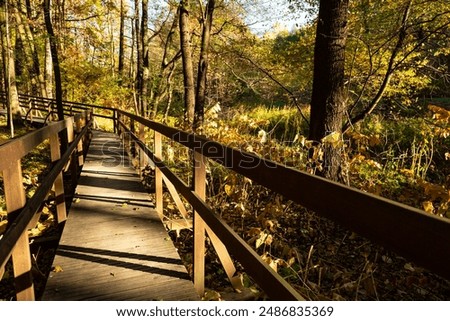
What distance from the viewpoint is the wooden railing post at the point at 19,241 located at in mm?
2125

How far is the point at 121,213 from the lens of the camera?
4453 millimetres

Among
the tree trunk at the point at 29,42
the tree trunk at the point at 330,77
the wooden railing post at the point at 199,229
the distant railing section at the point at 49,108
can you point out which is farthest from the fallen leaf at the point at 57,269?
the tree trunk at the point at 29,42

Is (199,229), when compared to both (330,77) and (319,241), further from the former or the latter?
(330,77)

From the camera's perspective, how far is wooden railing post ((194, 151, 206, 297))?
267 centimetres

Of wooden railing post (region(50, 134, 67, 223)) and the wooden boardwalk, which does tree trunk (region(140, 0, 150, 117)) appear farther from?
wooden railing post (region(50, 134, 67, 223))

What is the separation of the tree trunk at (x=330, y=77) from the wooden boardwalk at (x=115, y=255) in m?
2.83

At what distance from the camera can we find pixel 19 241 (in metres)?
2.18

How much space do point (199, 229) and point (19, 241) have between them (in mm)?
1286

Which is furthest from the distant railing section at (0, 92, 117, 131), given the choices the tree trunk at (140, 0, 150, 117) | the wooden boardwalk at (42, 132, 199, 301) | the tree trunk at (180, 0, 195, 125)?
the wooden boardwalk at (42, 132, 199, 301)

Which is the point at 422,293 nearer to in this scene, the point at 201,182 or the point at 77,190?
the point at 201,182

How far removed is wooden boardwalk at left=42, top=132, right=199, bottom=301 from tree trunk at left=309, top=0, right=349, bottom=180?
2830 millimetres

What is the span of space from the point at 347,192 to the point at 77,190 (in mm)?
5165

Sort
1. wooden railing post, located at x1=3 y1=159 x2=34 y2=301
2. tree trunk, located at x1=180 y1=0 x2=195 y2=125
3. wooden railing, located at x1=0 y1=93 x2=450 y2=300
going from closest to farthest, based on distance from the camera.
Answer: wooden railing, located at x1=0 y1=93 x2=450 y2=300 < wooden railing post, located at x1=3 y1=159 x2=34 y2=301 < tree trunk, located at x1=180 y1=0 x2=195 y2=125

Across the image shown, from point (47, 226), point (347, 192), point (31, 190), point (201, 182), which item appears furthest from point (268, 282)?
point (31, 190)
